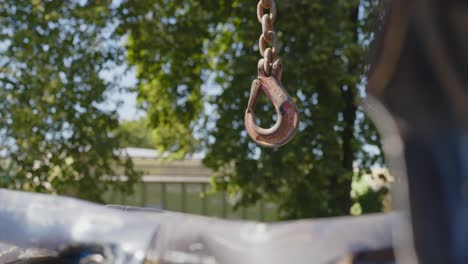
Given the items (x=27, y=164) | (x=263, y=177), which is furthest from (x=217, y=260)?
(x=27, y=164)

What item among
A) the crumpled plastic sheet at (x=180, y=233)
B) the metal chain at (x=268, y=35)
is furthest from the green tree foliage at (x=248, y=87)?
the crumpled plastic sheet at (x=180, y=233)

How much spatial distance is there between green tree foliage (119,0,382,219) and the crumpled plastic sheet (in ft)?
25.8

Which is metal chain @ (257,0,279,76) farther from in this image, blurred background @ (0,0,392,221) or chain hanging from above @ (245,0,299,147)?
blurred background @ (0,0,392,221)

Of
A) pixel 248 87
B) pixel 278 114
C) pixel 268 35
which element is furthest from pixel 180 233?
pixel 248 87

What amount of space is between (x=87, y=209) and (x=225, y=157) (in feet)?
27.8

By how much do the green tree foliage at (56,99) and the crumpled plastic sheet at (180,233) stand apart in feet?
27.9

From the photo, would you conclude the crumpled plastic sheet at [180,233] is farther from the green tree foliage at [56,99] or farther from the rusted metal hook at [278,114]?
the green tree foliage at [56,99]

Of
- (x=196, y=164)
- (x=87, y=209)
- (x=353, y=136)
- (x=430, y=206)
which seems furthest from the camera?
(x=196, y=164)

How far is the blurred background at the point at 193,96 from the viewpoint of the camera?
940 centimetres

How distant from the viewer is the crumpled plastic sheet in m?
0.79

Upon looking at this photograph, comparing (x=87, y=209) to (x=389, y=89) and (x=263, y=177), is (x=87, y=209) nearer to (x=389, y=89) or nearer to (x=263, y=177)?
(x=389, y=89)

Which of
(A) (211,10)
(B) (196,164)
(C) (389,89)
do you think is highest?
(A) (211,10)

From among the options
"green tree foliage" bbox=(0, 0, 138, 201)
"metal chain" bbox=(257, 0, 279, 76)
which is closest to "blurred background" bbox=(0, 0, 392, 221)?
"green tree foliage" bbox=(0, 0, 138, 201)

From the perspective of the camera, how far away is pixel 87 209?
108 cm
